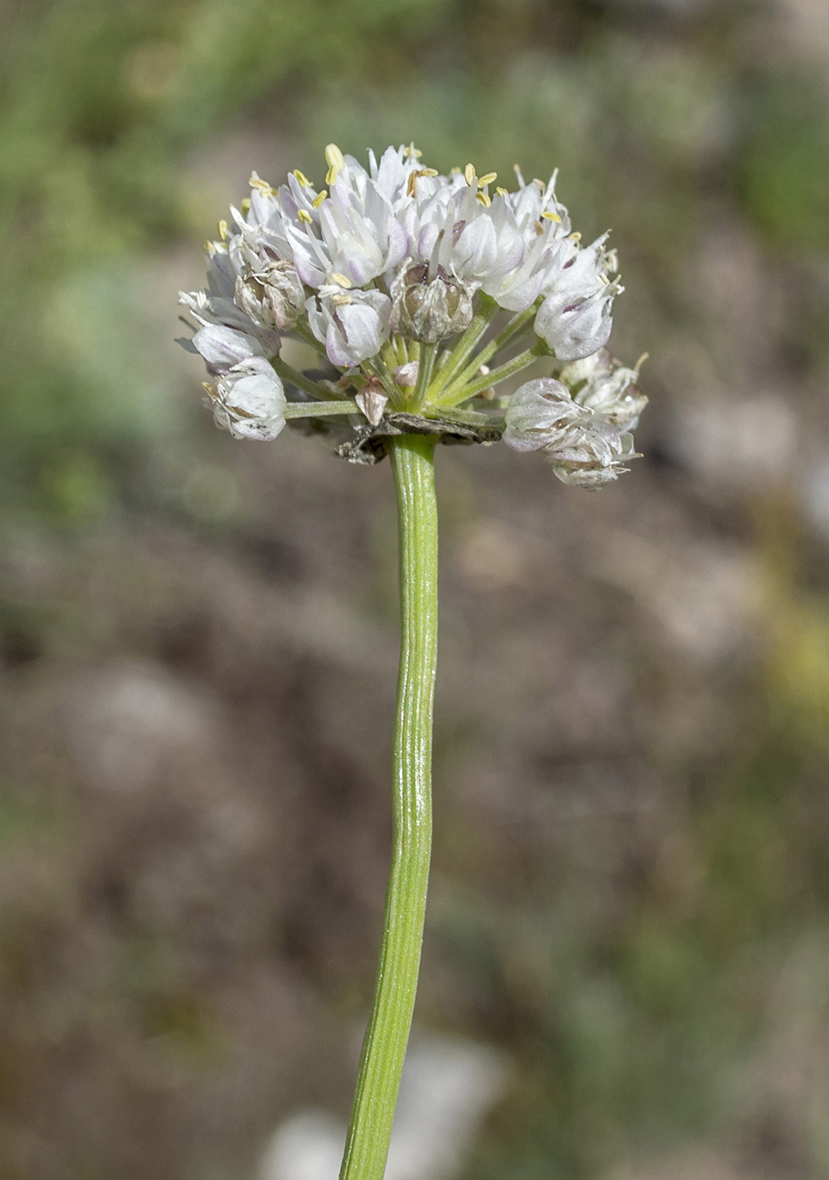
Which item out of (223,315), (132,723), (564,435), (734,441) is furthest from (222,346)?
(734,441)

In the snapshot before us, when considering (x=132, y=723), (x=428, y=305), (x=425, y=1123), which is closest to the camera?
(x=428, y=305)

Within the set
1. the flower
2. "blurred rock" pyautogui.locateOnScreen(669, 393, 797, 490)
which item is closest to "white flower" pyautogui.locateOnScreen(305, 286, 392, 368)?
the flower

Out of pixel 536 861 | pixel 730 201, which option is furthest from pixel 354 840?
pixel 730 201

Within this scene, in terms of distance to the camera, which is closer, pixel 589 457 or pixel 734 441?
pixel 589 457

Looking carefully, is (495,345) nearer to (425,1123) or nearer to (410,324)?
(410,324)

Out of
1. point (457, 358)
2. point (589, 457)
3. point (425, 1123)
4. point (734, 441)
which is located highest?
point (734, 441)

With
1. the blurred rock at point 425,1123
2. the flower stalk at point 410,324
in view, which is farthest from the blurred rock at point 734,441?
the flower stalk at point 410,324
